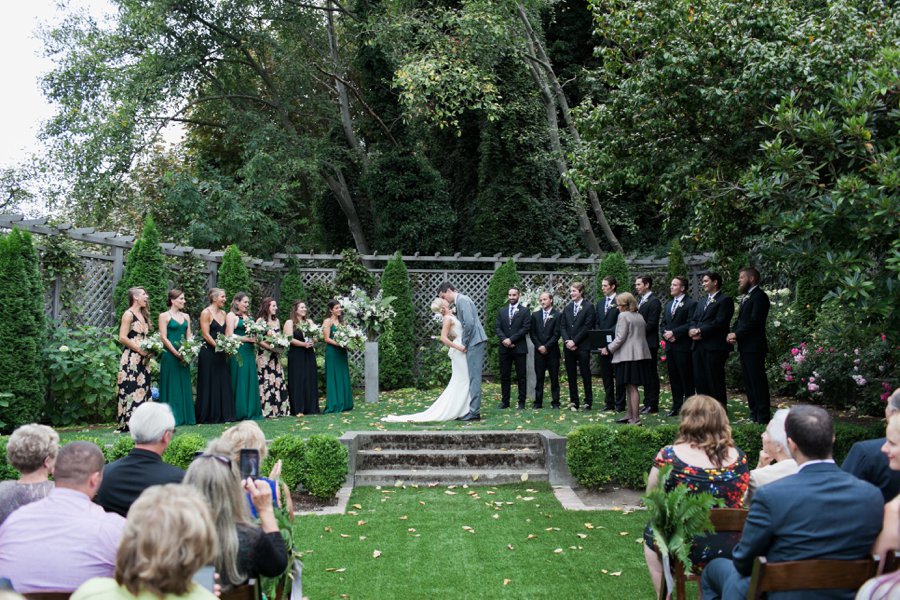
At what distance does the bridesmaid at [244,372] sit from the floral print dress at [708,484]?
8.62 metres

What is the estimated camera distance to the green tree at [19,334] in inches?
410

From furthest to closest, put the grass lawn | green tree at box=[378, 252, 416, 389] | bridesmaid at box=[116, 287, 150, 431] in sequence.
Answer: green tree at box=[378, 252, 416, 389] < bridesmaid at box=[116, 287, 150, 431] < the grass lawn

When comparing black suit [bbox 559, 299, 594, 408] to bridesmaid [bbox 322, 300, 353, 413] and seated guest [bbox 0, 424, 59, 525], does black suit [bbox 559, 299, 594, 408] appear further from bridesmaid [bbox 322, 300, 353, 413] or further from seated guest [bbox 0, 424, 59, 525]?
seated guest [bbox 0, 424, 59, 525]

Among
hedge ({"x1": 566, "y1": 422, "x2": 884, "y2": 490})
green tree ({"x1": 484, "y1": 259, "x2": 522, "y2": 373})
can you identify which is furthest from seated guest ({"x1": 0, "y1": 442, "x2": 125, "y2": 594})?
green tree ({"x1": 484, "y1": 259, "x2": 522, "y2": 373})

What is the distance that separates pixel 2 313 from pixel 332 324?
200 inches

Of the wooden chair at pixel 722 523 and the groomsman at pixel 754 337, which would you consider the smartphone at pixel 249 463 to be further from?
the groomsman at pixel 754 337

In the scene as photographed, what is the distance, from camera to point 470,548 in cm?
682

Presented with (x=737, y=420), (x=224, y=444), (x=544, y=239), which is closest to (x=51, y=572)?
(x=224, y=444)

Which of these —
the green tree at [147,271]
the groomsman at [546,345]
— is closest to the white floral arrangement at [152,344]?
the green tree at [147,271]

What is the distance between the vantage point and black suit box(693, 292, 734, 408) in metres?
10.8

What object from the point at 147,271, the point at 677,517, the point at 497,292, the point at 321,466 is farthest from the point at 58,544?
the point at 497,292

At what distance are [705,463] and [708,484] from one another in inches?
4.9

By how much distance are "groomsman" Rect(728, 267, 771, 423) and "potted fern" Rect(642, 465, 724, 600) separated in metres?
6.20

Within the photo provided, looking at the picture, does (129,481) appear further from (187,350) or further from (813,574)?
(187,350)
